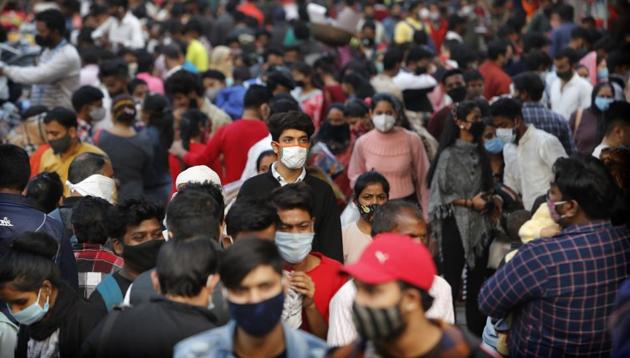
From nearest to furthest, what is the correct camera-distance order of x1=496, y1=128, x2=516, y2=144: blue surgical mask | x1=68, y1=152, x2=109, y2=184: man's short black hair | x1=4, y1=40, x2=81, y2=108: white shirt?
x1=68, y1=152, x2=109, y2=184: man's short black hair, x1=496, y1=128, x2=516, y2=144: blue surgical mask, x1=4, y1=40, x2=81, y2=108: white shirt

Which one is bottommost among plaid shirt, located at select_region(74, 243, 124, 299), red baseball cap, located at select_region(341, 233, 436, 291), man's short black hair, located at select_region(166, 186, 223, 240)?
plaid shirt, located at select_region(74, 243, 124, 299)

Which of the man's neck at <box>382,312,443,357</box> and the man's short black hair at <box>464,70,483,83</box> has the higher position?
the man's neck at <box>382,312,443,357</box>

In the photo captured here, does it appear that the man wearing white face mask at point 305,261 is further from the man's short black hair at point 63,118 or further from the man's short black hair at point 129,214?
the man's short black hair at point 63,118

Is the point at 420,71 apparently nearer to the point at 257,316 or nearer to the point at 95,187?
the point at 95,187

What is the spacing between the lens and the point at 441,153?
29.6 feet

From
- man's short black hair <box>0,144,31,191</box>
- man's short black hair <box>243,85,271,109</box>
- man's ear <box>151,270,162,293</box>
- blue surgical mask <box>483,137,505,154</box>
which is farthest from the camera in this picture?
man's short black hair <box>243,85,271,109</box>

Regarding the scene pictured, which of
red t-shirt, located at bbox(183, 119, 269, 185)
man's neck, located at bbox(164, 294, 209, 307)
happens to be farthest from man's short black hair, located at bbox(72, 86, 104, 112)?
man's neck, located at bbox(164, 294, 209, 307)

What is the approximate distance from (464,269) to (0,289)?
4802 mm

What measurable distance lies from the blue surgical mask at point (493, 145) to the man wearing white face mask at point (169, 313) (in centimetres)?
534

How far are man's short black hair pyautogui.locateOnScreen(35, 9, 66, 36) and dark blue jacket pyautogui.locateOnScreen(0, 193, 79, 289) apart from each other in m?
5.61

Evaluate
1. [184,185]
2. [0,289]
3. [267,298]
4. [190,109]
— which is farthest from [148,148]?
[267,298]

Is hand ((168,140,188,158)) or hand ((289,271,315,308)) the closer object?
hand ((289,271,315,308))

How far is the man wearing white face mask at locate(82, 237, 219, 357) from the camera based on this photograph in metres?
4.48

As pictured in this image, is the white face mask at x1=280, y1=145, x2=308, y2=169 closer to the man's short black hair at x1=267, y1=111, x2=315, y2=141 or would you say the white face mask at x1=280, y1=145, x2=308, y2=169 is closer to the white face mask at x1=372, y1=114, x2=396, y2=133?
the man's short black hair at x1=267, y1=111, x2=315, y2=141
